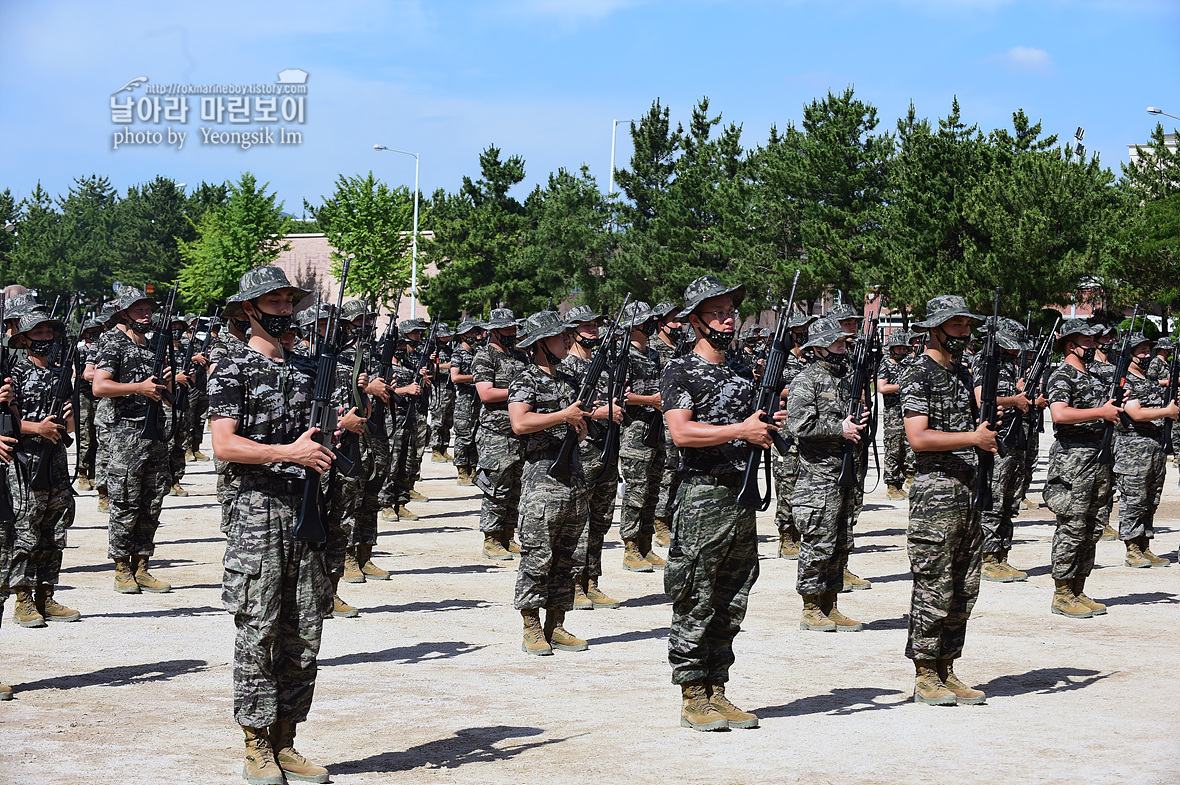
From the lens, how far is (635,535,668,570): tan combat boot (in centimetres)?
1327

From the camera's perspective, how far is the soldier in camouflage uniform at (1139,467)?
13.3 meters

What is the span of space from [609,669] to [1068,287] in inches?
1355

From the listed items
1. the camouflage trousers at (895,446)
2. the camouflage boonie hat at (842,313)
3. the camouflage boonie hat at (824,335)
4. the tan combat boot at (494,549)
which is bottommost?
the tan combat boot at (494,549)

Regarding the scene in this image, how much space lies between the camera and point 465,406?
67.8 ft

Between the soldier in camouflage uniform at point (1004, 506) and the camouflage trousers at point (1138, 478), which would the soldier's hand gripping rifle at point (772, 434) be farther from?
the camouflage trousers at point (1138, 478)

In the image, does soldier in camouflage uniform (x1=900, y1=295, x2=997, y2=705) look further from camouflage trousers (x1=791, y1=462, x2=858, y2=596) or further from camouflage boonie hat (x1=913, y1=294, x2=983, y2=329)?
camouflage trousers (x1=791, y1=462, x2=858, y2=596)

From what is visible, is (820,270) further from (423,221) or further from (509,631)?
(509,631)

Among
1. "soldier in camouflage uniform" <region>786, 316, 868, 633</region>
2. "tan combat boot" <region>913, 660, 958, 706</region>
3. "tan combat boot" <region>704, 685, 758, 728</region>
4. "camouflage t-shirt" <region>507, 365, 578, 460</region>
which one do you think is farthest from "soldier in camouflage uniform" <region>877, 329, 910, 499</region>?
"tan combat boot" <region>704, 685, 758, 728</region>

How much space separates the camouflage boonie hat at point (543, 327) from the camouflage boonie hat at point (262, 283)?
9.85 ft

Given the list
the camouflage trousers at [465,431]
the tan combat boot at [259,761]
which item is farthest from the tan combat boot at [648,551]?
the camouflage trousers at [465,431]

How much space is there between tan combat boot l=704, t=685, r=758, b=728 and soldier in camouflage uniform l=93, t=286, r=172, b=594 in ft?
20.6

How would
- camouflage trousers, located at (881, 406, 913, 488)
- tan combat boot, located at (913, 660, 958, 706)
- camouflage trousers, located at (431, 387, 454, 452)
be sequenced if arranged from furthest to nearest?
camouflage trousers, located at (431, 387, 454, 452) < camouflage trousers, located at (881, 406, 913, 488) < tan combat boot, located at (913, 660, 958, 706)

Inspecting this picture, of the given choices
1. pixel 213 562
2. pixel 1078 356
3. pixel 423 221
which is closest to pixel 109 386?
pixel 213 562

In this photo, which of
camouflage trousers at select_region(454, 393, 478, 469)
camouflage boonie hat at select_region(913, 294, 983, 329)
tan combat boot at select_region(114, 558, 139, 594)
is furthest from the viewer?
camouflage trousers at select_region(454, 393, 478, 469)
